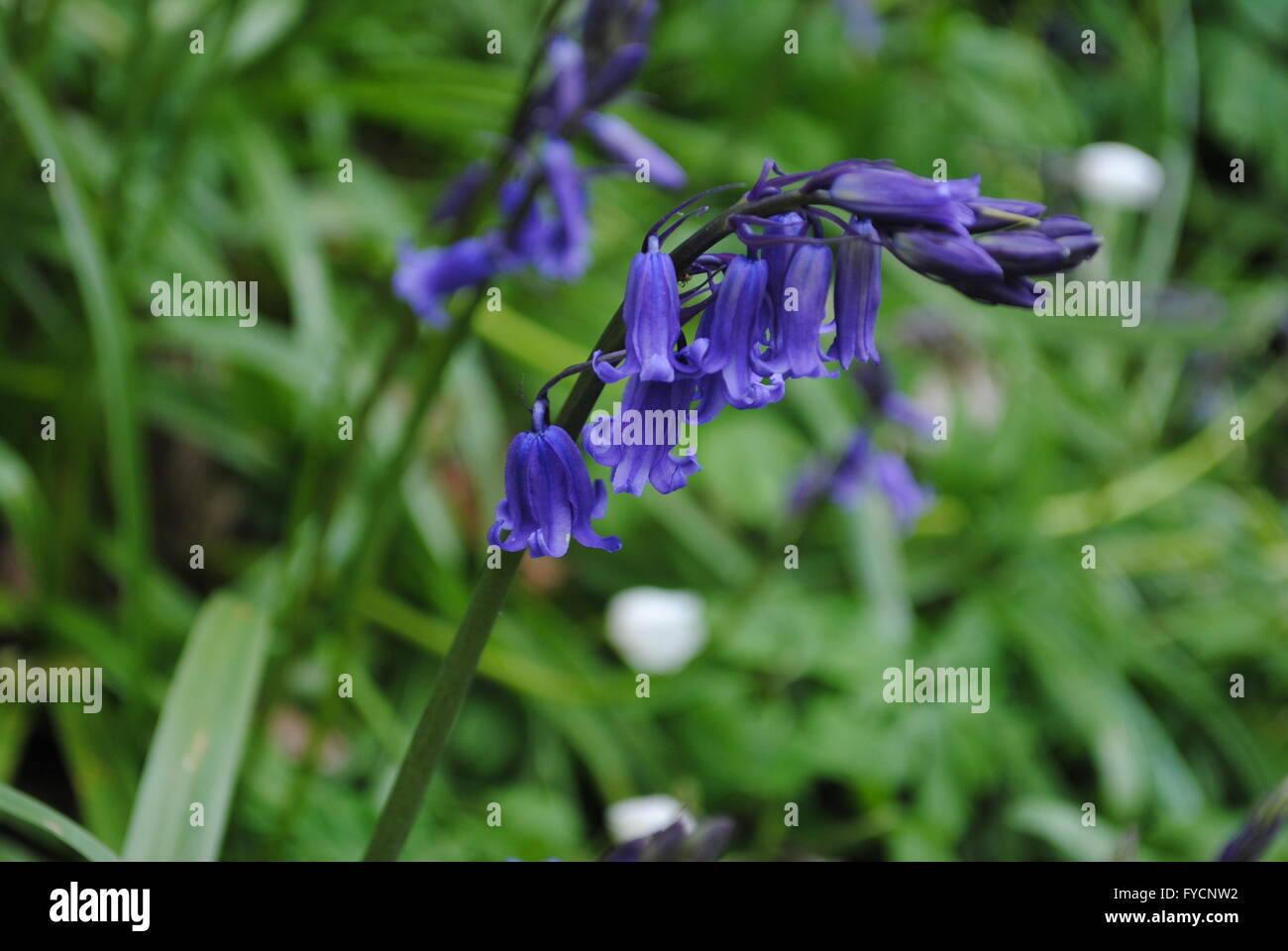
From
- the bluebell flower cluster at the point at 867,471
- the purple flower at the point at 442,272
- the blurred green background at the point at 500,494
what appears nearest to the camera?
the purple flower at the point at 442,272

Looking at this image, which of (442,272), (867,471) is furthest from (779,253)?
(867,471)

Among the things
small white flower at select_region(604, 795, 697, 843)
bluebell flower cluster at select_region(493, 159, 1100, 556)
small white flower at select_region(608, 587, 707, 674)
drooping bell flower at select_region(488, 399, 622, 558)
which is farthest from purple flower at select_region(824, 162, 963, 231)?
small white flower at select_region(608, 587, 707, 674)

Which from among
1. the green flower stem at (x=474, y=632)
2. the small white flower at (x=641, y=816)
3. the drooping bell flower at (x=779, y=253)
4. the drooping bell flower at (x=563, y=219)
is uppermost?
the drooping bell flower at (x=563, y=219)

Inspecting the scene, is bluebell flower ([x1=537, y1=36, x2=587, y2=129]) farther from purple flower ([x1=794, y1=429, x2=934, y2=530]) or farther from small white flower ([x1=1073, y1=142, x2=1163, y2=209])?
small white flower ([x1=1073, y1=142, x2=1163, y2=209])

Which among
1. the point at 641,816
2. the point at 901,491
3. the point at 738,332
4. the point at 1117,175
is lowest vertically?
the point at 641,816

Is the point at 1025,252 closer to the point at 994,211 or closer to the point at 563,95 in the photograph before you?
the point at 994,211

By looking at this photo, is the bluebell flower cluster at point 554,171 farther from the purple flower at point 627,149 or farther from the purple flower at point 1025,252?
the purple flower at point 1025,252

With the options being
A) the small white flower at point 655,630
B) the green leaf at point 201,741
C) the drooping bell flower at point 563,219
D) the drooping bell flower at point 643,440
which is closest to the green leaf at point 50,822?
the green leaf at point 201,741

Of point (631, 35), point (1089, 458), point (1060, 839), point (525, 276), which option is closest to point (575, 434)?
point (631, 35)
